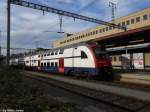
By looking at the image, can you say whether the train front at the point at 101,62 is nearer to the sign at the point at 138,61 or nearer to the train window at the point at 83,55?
the train window at the point at 83,55

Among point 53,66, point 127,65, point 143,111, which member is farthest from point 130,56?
point 143,111

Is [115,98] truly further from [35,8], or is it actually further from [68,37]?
[68,37]

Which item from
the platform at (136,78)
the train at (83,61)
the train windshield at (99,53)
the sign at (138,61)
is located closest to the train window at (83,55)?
the train at (83,61)

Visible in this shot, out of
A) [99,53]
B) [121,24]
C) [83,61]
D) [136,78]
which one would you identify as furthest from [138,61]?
[121,24]

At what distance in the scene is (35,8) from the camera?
120 feet

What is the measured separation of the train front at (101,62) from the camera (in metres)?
24.1

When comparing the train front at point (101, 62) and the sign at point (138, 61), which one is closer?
the train front at point (101, 62)

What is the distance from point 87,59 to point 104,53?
61.2 inches

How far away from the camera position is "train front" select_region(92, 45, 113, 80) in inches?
947

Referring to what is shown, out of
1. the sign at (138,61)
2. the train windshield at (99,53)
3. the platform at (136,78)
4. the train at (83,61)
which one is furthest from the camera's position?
the sign at (138,61)

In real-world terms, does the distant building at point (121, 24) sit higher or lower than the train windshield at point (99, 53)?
higher

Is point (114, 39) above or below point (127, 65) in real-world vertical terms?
above

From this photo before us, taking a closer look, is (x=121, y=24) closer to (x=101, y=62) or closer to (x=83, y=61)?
(x=83, y=61)

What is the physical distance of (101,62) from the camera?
2427cm
